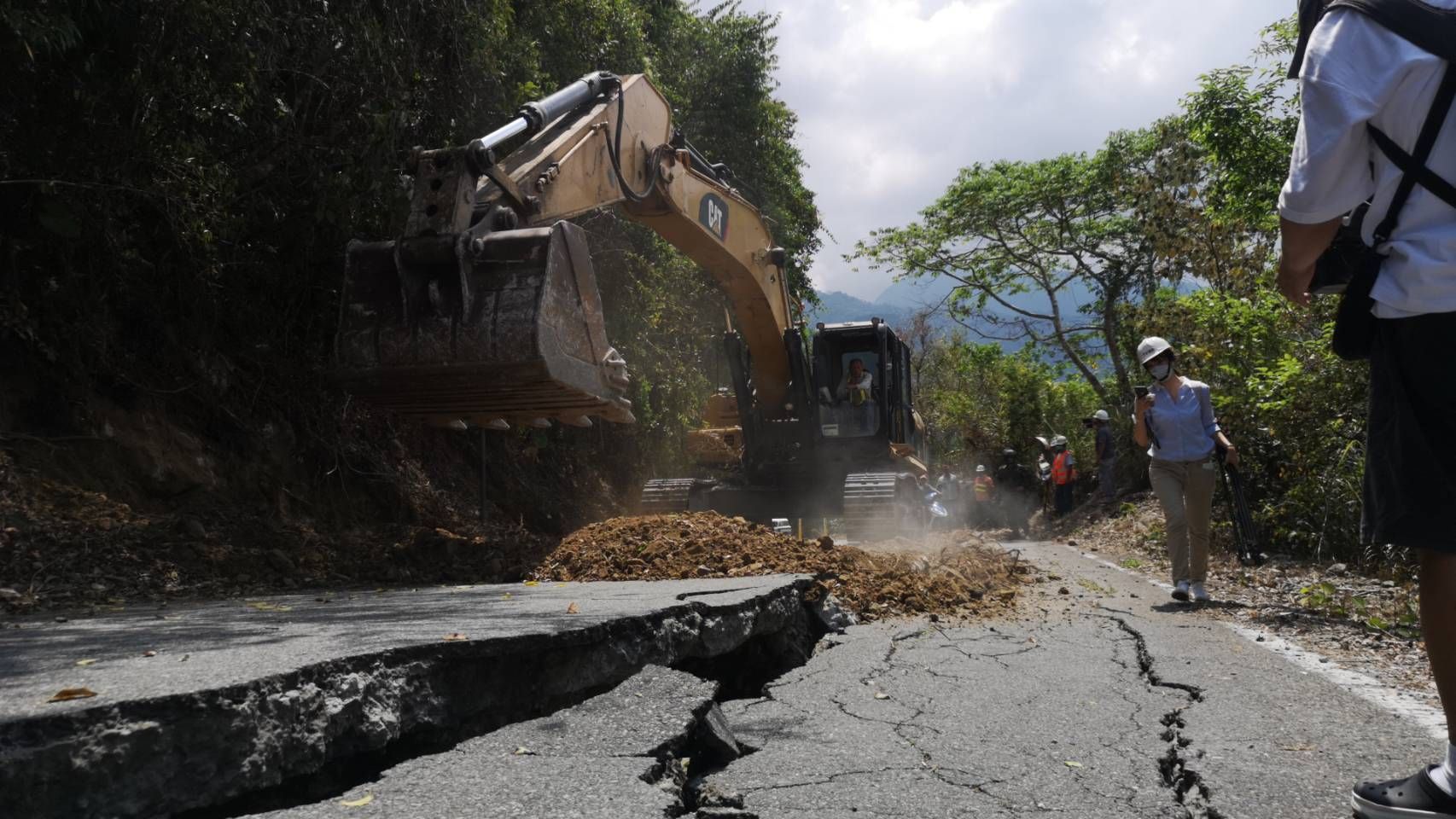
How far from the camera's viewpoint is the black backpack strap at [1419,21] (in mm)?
2102

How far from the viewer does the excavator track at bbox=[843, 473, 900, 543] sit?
1016 centimetres

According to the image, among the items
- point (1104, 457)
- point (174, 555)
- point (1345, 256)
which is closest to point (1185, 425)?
point (1345, 256)

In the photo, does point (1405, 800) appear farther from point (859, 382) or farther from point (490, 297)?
point (859, 382)

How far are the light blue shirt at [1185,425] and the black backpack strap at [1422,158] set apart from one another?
468 cm

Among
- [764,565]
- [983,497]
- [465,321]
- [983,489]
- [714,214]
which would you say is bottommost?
[983,497]

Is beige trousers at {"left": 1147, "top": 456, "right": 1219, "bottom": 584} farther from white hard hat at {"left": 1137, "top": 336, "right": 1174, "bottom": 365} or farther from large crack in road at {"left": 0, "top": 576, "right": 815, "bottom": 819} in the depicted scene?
large crack in road at {"left": 0, "top": 576, "right": 815, "bottom": 819}

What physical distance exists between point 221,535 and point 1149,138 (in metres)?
19.9

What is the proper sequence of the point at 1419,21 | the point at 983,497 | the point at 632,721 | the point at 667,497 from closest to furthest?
the point at 1419,21
the point at 632,721
the point at 667,497
the point at 983,497

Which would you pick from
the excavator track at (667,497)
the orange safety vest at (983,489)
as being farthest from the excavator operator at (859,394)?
the orange safety vest at (983,489)

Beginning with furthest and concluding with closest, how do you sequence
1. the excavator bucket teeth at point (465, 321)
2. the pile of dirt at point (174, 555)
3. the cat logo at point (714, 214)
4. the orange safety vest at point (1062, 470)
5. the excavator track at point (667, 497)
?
the orange safety vest at point (1062, 470) → the excavator track at point (667, 497) → the cat logo at point (714, 214) → the excavator bucket teeth at point (465, 321) → the pile of dirt at point (174, 555)

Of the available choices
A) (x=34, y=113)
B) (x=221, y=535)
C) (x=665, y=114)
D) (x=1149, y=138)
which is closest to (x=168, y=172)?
(x=34, y=113)

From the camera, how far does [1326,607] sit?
6.00m

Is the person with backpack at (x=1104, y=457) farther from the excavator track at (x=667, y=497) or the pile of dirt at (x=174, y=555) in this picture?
the pile of dirt at (x=174, y=555)

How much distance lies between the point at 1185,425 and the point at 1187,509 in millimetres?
548
